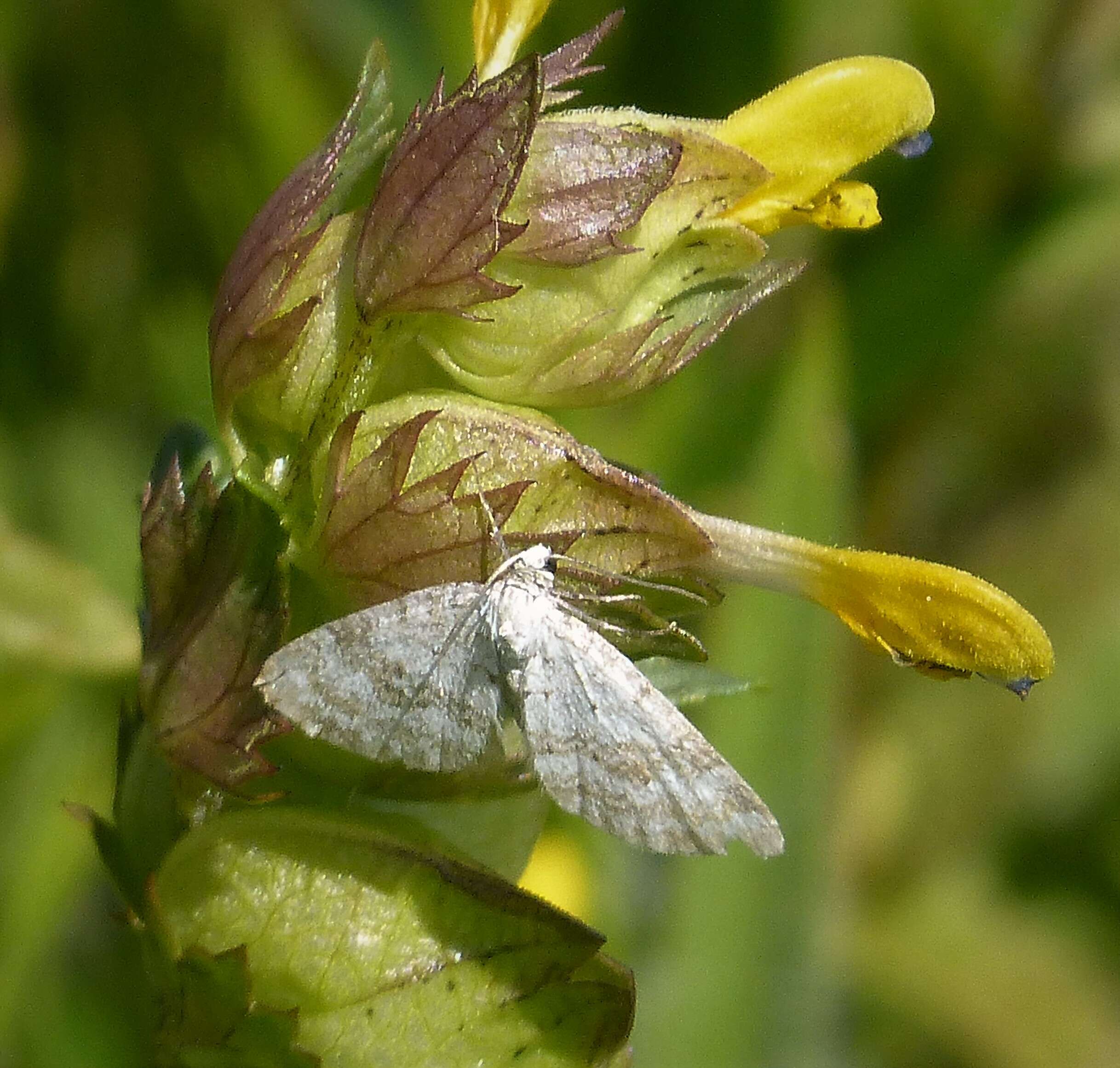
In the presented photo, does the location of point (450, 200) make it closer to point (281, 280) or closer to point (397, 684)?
→ point (281, 280)

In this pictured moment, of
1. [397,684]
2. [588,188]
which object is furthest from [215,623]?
[588,188]

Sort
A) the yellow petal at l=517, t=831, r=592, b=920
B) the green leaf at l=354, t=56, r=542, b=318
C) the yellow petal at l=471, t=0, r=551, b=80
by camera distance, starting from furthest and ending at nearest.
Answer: the yellow petal at l=517, t=831, r=592, b=920
the yellow petal at l=471, t=0, r=551, b=80
the green leaf at l=354, t=56, r=542, b=318

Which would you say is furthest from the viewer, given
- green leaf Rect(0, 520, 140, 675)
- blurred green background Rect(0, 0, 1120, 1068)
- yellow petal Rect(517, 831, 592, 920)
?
blurred green background Rect(0, 0, 1120, 1068)

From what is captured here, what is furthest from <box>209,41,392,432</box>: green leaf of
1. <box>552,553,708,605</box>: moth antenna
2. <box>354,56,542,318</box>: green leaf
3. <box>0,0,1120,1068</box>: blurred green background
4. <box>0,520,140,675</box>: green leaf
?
<box>0,0,1120,1068</box>: blurred green background

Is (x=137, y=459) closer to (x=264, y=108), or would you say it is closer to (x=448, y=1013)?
(x=264, y=108)

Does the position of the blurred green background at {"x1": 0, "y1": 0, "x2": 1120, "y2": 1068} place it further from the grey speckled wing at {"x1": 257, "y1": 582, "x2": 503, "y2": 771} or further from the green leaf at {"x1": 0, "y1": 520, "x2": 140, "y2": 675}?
the grey speckled wing at {"x1": 257, "y1": 582, "x2": 503, "y2": 771}

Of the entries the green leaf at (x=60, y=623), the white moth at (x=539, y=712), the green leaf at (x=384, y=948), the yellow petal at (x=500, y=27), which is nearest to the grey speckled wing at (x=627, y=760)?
the white moth at (x=539, y=712)

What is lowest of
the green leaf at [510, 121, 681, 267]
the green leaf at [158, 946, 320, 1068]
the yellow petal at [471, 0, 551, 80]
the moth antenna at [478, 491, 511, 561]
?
the green leaf at [158, 946, 320, 1068]

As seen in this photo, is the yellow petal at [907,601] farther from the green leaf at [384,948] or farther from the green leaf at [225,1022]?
the green leaf at [225,1022]
